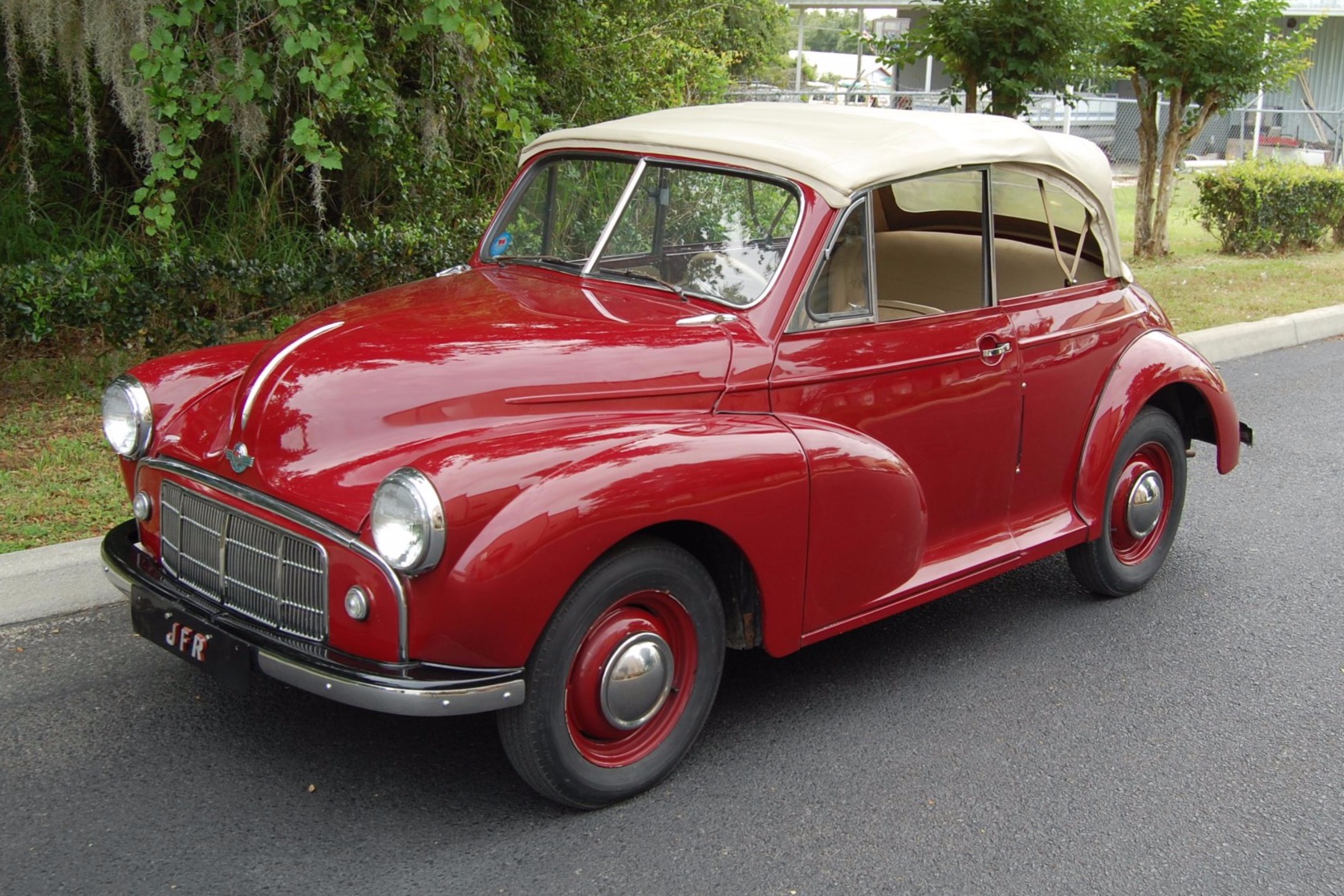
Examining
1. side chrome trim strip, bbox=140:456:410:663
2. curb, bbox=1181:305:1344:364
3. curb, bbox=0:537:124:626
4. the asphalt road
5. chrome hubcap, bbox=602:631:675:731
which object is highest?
side chrome trim strip, bbox=140:456:410:663

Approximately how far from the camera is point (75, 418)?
636 cm

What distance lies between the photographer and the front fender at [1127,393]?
4645mm

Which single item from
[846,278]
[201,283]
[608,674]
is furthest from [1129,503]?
[201,283]

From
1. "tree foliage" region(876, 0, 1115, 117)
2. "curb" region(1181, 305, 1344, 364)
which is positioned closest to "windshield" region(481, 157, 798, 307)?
"curb" region(1181, 305, 1344, 364)

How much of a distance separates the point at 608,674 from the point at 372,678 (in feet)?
2.03

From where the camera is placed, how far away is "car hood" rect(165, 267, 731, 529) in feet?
10.8

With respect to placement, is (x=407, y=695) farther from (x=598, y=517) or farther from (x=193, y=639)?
(x=193, y=639)

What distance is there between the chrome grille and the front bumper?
2.3 inches

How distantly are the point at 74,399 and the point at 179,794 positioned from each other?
12.7 feet

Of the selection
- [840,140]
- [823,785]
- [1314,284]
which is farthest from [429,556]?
[1314,284]

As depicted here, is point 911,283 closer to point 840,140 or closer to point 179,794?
point 840,140

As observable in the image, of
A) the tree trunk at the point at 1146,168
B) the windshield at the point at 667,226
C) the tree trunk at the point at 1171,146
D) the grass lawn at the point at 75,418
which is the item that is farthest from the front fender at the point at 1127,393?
A: the tree trunk at the point at 1146,168

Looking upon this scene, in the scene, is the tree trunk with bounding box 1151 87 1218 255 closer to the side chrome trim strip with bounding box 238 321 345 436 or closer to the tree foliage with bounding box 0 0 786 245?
the tree foliage with bounding box 0 0 786 245

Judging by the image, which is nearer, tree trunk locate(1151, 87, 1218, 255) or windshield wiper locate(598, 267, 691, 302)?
windshield wiper locate(598, 267, 691, 302)
